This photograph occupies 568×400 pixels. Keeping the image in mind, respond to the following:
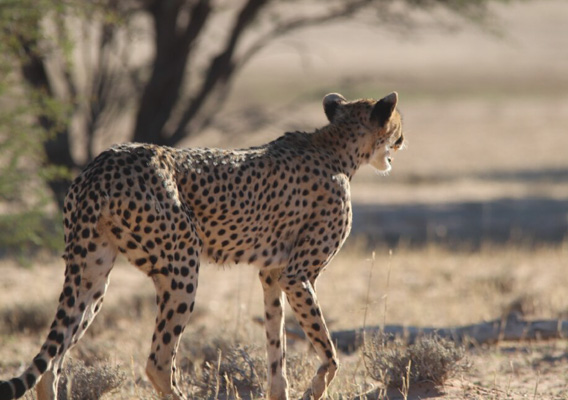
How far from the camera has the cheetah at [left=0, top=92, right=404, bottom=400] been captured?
14.1 ft

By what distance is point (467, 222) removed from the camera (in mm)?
13508

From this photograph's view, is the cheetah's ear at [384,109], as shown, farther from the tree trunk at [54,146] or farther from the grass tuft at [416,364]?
the tree trunk at [54,146]

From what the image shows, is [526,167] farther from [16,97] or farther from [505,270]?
[16,97]

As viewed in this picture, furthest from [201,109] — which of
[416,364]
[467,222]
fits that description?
[416,364]

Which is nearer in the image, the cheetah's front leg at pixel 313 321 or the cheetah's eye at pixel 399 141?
the cheetah's front leg at pixel 313 321

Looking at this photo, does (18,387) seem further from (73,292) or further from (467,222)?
(467,222)

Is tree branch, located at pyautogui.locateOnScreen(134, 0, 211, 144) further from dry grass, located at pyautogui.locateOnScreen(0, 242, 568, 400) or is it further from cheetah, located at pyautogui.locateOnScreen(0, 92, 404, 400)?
cheetah, located at pyautogui.locateOnScreen(0, 92, 404, 400)

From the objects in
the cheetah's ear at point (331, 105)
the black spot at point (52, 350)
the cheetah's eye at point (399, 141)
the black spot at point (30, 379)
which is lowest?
the black spot at point (30, 379)

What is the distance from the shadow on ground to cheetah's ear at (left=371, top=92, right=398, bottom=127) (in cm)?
692

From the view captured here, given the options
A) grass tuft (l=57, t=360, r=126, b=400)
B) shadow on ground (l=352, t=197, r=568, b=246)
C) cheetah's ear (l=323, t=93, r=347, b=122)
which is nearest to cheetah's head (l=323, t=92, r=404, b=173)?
cheetah's ear (l=323, t=93, r=347, b=122)

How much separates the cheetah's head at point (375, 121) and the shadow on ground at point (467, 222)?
22.0ft

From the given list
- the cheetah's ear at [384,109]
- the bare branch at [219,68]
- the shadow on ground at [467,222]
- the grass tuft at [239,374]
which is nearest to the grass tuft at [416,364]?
the grass tuft at [239,374]

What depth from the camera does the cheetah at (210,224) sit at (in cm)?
431

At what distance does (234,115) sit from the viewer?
13.8m
